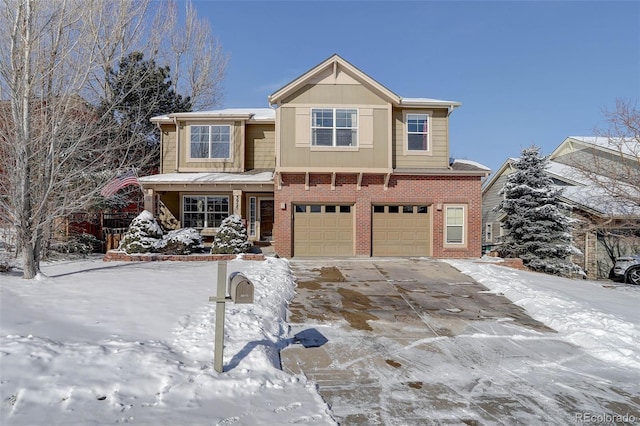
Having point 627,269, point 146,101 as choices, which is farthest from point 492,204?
point 146,101

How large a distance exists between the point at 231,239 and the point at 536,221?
42.0ft

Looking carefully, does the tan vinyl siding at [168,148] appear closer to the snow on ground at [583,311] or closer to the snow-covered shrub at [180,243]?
the snow-covered shrub at [180,243]

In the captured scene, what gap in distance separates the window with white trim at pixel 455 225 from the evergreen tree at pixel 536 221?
3.62 meters

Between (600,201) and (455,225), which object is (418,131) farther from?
(600,201)

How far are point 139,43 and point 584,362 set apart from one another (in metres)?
27.5

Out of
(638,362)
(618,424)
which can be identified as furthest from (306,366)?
A: (638,362)

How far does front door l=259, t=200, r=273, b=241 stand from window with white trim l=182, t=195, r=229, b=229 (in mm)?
1523

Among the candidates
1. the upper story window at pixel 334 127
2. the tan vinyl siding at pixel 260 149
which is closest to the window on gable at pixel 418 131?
the upper story window at pixel 334 127

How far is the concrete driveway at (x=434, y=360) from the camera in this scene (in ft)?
14.1

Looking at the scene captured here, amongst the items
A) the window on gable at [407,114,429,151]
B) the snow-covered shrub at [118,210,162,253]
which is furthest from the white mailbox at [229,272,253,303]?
the window on gable at [407,114,429,151]

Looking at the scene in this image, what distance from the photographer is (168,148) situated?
698 inches

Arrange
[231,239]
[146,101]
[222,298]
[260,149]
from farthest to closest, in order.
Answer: [146,101] → [260,149] → [231,239] → [222,298]

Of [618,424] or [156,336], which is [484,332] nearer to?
[618,424]

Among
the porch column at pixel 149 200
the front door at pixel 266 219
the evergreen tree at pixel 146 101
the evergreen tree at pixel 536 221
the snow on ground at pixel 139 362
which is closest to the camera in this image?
the snow on ground at pixel 139 362
